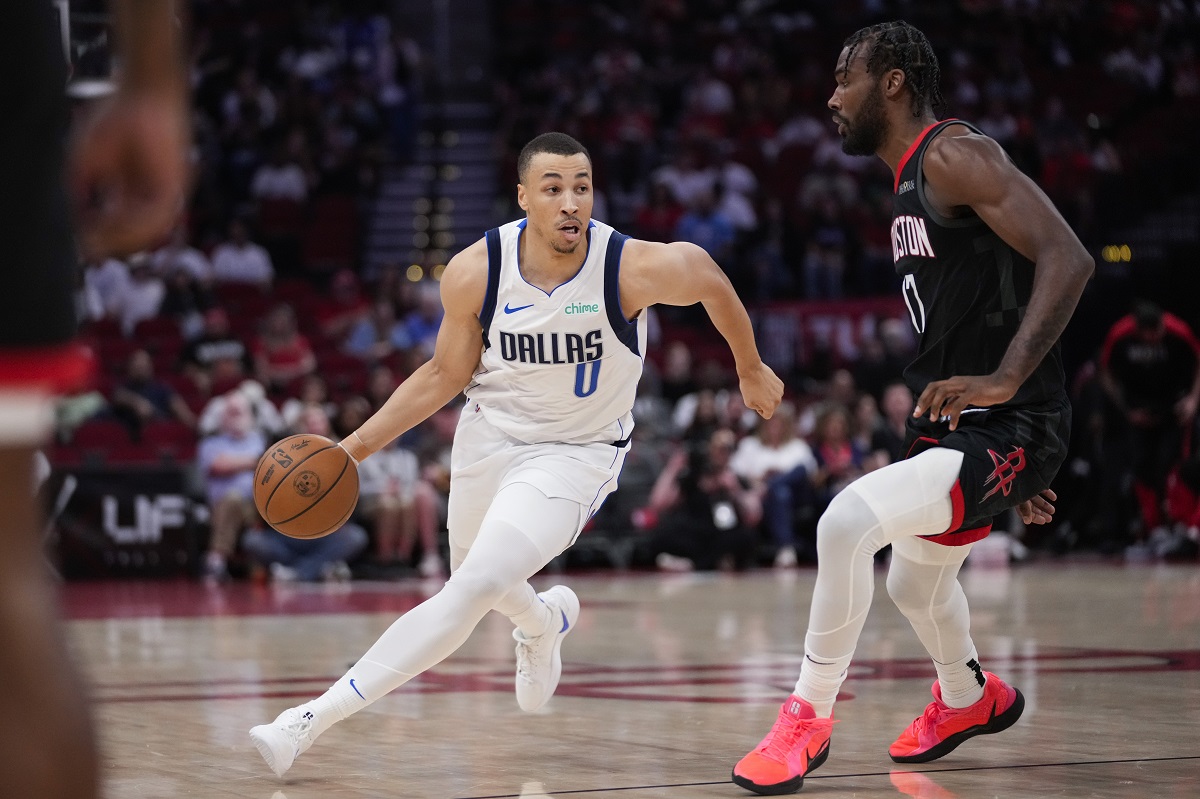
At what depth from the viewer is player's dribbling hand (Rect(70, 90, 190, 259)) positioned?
5.78ft

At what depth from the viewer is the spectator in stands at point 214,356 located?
1401 centimetres

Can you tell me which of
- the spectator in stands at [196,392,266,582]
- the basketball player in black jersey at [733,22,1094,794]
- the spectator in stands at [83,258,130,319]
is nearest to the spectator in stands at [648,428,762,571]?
the spectator in stands at [196,392,266,582]

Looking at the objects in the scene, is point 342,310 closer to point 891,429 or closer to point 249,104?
point 249,104

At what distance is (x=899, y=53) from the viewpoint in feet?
15.1

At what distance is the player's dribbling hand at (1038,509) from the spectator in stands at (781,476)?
8826mm

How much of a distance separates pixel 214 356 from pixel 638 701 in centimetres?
952

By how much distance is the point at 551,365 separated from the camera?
4949 millimetres

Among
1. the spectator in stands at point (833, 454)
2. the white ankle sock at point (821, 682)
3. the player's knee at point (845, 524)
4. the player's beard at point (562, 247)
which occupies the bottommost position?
the spectator in stands at point (833, 454)

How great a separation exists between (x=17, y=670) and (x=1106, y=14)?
19.9 metres

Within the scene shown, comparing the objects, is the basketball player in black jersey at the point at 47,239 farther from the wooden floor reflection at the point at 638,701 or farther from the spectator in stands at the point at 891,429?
the spectator in stands at the point at 891,429

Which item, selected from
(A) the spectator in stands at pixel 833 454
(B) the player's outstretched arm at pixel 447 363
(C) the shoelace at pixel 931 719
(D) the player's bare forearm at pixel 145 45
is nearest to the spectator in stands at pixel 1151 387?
(A) the spectator in stands at pixel 833 454

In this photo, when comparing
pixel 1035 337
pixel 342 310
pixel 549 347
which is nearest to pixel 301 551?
pixel 342 310

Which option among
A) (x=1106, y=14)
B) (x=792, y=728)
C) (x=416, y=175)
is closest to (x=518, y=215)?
(x=416, y=175)

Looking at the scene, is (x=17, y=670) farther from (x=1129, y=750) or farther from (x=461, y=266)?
(x=1129, y=750)
